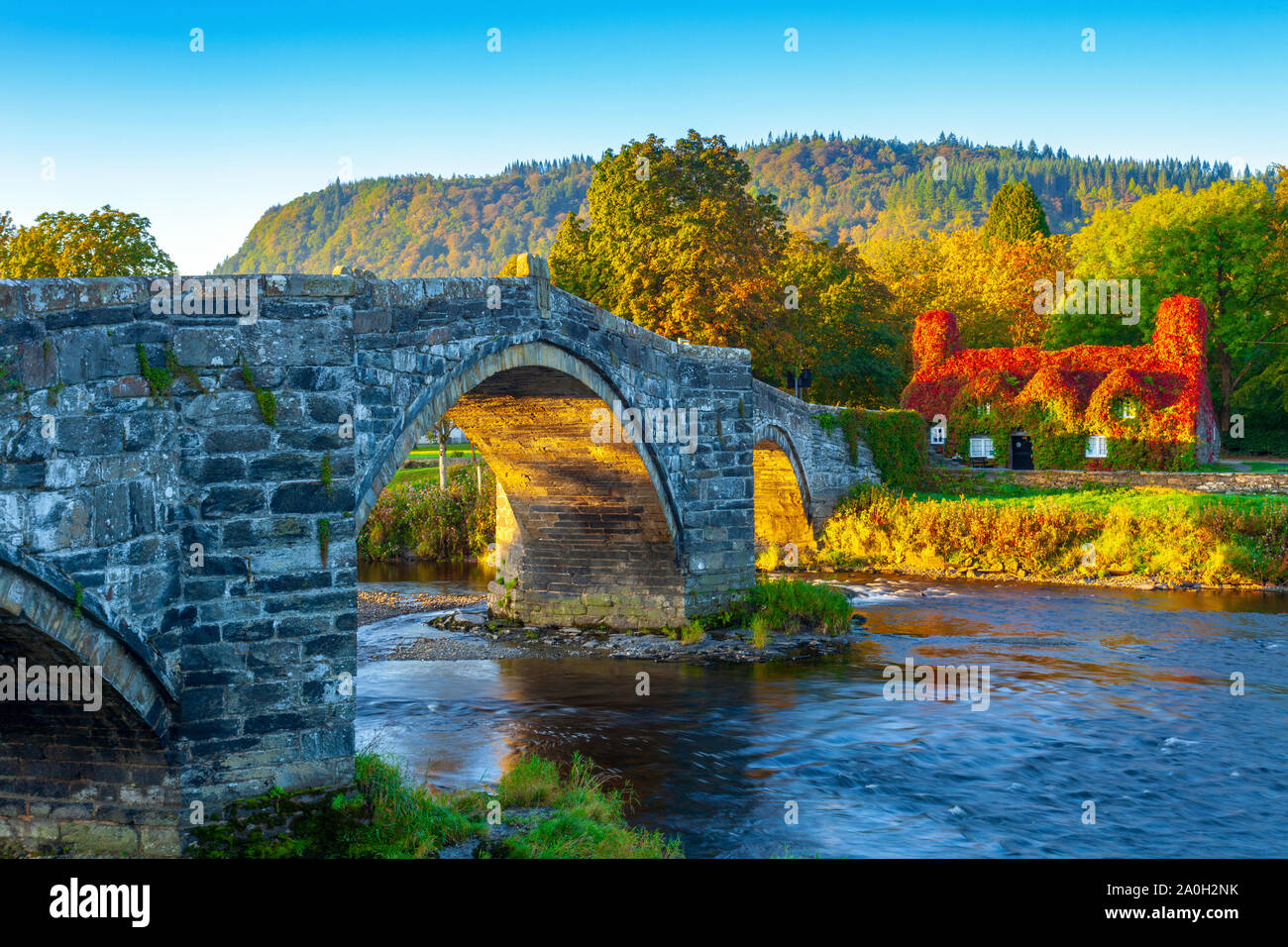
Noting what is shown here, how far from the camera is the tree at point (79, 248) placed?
28359 millimetres

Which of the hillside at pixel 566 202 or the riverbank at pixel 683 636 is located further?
the hillside at pixel 566 202

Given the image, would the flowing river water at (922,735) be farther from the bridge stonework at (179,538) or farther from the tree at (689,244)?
the tree at (689,244)

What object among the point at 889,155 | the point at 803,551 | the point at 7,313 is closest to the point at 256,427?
the point at 7,313

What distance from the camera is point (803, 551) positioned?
29.0m

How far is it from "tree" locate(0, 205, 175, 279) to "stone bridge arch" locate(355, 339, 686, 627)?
1481 cm

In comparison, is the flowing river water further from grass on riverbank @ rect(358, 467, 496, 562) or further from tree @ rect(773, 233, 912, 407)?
tree @ rect(773, 233, 912, 407)

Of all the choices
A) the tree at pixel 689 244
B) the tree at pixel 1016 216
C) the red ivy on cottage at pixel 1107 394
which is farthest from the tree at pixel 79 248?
the tree at pixel 1016 216

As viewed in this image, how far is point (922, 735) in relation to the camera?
1401cm

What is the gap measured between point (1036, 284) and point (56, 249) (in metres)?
37.2

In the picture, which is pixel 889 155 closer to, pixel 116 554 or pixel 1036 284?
pixel 1036 284
